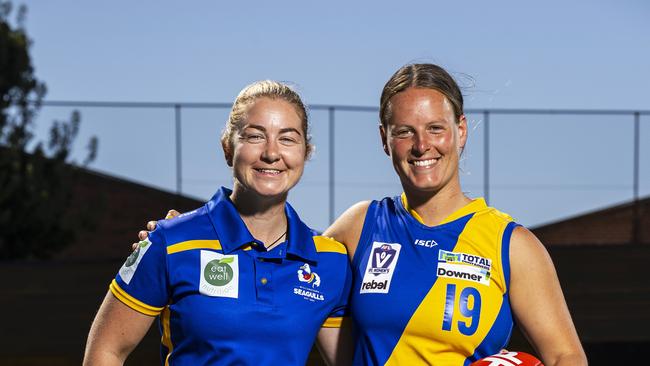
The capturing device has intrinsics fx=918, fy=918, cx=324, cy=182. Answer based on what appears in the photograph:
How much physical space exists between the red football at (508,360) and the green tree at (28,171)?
13632mm

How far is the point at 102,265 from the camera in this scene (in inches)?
455

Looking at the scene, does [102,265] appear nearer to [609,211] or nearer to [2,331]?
[2,331]

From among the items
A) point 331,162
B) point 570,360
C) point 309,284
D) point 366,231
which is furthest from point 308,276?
point 331,162

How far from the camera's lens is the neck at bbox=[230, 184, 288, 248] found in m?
2.61

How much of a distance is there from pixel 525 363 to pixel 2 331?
6.59 meters

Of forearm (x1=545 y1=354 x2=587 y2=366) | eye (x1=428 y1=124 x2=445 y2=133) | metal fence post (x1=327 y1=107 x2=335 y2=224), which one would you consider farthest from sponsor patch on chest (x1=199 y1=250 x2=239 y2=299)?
metal fence post (x1=327 y1=107 x2=335 y2=224)

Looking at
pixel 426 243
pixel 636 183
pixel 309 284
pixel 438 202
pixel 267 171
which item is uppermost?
pixel 267 171

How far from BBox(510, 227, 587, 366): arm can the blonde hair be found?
2.28 feet

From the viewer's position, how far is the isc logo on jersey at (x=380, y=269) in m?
2.63

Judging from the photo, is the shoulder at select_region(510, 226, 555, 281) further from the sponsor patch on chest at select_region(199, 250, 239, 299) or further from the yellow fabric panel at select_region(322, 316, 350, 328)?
the sponsor patch on chest at select_region(199, 250, 239, 299)

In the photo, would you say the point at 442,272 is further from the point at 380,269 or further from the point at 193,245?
the point at 193,245

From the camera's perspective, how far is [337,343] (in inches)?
111

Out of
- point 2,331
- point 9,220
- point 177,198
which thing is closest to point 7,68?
point 9,220

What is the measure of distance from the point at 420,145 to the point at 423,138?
31 mm
